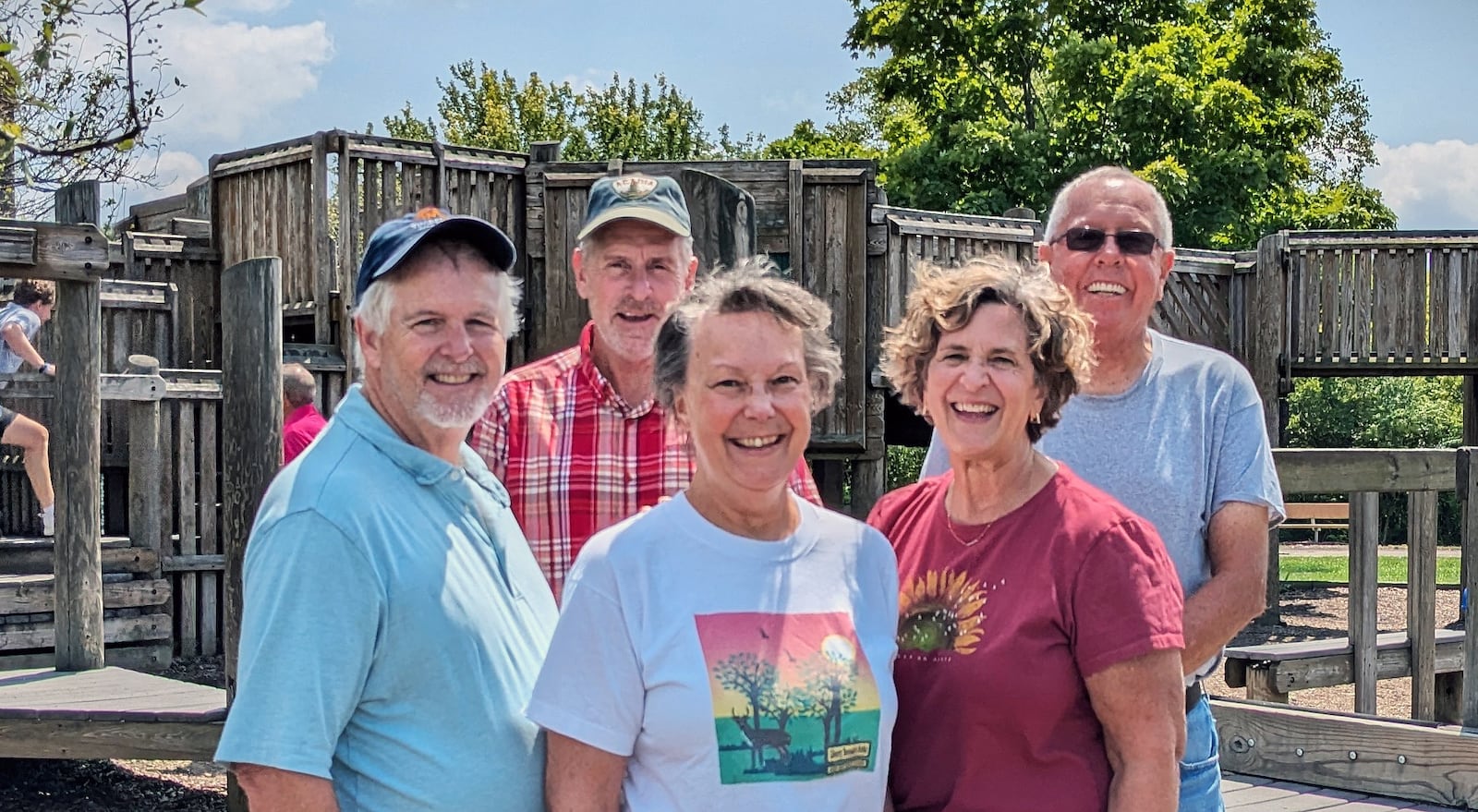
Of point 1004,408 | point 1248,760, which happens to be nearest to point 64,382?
point 1248,760

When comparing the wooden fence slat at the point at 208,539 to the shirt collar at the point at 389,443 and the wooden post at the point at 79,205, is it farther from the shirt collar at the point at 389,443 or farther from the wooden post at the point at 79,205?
the shirt collar at the point at 389,443

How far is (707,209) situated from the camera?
18.7 feet

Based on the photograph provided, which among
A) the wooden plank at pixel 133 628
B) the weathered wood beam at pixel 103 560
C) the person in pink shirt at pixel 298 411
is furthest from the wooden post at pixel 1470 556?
the weathered wood beam at pixel 103 560

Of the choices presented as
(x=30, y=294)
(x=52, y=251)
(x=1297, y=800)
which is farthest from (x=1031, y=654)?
(x=30, y=294)

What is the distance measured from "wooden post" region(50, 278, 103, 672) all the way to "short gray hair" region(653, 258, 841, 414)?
6.04m

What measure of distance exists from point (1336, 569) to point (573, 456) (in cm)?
2370

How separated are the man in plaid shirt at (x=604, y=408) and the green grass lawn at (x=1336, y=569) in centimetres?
2029

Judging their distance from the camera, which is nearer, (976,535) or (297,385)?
(976,535)

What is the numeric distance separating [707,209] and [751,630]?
362 cm

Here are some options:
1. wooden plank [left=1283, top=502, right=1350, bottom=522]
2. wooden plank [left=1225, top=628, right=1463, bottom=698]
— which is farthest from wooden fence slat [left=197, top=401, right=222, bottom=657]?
wooden plank [left=1283, top=502, right=1350, bottom=522]

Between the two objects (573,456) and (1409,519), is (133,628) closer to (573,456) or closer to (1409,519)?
(1409,519)

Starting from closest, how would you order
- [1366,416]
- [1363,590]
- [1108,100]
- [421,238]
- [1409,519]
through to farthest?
1. [421,238]
2. [1409,519]
3. [1363,590]
4. [1108,100]
5. [1366,416]

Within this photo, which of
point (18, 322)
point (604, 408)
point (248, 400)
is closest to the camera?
point (604, 408)

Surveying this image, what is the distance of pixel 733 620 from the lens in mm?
2262
